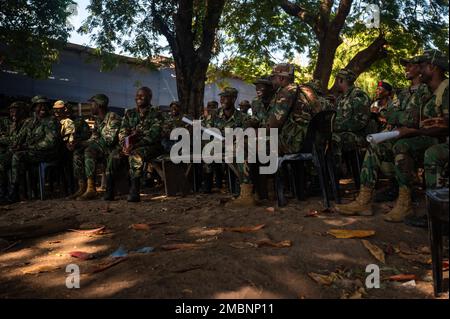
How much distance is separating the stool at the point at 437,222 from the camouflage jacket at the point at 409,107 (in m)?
2.10

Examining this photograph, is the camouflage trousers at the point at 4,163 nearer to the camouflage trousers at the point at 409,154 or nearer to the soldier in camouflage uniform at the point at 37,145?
the soldier in camouflage uniform at the point at 37,145

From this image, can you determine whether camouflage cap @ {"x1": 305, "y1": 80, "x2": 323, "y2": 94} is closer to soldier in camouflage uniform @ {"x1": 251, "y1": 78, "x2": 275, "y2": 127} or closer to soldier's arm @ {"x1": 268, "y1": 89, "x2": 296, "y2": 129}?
soldier in camouflage uniform @ {"x1": 251, "y1": 78, "x2": 275, "y2": 127}

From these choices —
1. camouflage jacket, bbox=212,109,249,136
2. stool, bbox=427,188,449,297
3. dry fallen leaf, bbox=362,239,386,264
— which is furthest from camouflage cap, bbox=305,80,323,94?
stool, bbox=427,188,449,297

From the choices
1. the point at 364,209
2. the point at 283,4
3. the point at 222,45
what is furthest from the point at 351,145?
the point at 222,45

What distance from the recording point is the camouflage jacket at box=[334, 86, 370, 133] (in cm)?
603

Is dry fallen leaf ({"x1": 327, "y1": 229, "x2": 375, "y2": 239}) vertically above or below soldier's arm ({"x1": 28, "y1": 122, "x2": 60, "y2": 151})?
below

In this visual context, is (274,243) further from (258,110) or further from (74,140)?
(74,140)

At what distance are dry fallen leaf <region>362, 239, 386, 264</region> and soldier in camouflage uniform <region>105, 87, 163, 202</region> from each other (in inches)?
163

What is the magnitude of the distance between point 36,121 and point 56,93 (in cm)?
809

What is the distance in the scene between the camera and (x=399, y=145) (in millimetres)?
4586

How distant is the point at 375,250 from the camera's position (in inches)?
140

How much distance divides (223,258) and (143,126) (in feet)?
14.2

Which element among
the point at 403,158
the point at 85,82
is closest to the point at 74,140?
the point at 403,158

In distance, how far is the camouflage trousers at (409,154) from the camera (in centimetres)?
450
